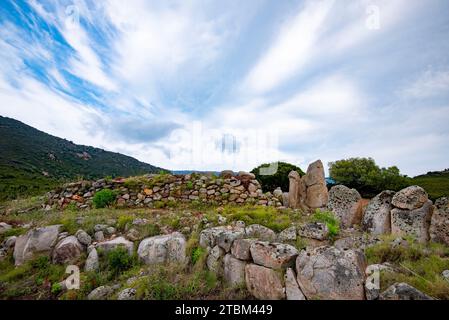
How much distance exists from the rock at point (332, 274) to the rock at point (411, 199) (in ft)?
9.38

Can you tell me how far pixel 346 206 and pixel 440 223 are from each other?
225 cm

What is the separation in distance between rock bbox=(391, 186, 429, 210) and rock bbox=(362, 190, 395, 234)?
0.33 meters

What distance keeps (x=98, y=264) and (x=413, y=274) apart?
5.41 m

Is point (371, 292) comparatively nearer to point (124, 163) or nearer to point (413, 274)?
point (413, 274)

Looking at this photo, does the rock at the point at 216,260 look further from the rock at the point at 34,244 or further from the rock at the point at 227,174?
the rock at the point at 227,174

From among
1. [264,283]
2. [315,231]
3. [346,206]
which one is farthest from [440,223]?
[264,283]

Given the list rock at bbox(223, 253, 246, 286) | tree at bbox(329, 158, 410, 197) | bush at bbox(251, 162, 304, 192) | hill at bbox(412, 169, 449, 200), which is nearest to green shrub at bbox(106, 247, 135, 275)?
rock at bbox(223, 253, 246, 286)

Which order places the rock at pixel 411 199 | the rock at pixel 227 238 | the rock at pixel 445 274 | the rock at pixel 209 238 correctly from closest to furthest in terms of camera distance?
the rock at pixel 445 274 → the rock at pixel 227 238 → the rock at pixel 209 238 → the rock at pixel 411 199

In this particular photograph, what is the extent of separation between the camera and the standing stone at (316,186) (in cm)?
875

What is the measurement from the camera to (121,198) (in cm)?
959

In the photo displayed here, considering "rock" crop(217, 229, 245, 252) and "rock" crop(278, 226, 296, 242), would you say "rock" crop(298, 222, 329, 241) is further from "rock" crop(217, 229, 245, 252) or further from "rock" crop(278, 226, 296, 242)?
"rock" crop(217, 229, 245, 252)

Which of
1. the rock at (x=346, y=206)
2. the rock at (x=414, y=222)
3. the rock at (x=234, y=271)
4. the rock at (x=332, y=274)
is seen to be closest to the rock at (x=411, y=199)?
the rock at (x=414, y=222)

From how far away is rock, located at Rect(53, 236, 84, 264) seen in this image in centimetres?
473
